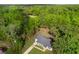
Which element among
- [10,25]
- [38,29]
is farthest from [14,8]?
[38,29]

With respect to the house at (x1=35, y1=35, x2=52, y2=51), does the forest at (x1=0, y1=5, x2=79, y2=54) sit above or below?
above

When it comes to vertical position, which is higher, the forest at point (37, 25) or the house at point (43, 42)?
the forest at point (37, 25)
